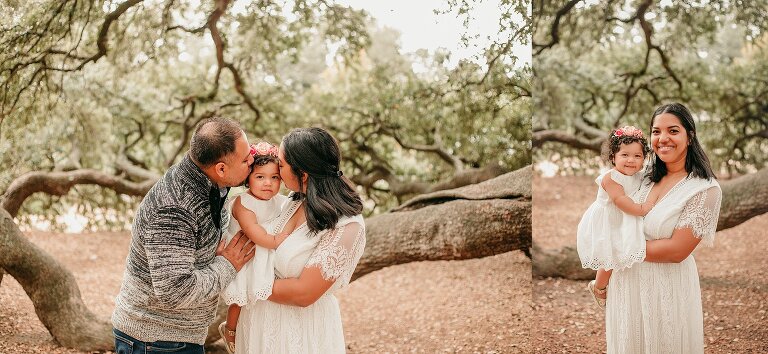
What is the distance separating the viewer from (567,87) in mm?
4137

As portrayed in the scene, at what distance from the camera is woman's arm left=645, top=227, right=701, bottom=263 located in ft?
8.68

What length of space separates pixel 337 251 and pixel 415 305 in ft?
7.75

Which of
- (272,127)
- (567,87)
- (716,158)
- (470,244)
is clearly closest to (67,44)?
(272,127)

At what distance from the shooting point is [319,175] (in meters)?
2.39

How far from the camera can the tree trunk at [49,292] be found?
3.73 meters

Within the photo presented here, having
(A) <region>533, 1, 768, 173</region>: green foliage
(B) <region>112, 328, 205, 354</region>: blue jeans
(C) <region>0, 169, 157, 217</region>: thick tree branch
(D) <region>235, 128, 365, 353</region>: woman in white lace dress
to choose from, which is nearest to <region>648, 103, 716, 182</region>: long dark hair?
(A) <region>533, 1, 768, 173</region>: green foliage

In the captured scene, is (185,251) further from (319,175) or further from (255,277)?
(319,175)

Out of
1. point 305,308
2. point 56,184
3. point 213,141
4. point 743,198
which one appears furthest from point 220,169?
point 743,198

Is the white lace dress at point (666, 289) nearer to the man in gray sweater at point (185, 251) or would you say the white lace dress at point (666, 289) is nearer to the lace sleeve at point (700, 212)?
the lace sleeve at point (700, 212)

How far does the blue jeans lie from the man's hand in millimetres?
338

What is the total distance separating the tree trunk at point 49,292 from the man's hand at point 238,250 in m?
1.75

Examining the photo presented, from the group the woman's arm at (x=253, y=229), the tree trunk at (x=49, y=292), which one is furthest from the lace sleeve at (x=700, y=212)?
the tree trunk at (x=49, y=292)

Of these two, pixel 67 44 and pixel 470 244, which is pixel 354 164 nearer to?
pixel 470 244

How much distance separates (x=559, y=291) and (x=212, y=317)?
2236 millimetres
